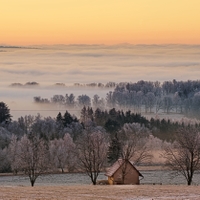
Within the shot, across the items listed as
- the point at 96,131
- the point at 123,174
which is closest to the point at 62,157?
the point at 96,131

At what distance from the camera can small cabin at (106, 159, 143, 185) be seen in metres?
63.1

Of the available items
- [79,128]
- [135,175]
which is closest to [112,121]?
[79,128]

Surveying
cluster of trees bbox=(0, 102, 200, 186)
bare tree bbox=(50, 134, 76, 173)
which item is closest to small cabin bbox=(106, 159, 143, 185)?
cluster of trees bbox=(0, 102, 200, 186)

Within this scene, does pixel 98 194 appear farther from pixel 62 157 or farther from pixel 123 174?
pixel 62 157

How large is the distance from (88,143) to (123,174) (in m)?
6.65

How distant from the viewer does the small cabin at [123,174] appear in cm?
6313

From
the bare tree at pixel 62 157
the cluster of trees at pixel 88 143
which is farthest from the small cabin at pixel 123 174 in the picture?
the bare tree at pixel 62 157

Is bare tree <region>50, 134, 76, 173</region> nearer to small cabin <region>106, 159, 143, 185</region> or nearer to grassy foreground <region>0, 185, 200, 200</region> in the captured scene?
small cabin <region>106, 159, 143, 185</region>

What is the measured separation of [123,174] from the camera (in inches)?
2461

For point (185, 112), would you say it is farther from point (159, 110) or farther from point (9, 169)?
point (9, 169)

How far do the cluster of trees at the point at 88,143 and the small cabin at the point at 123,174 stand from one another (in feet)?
4.52

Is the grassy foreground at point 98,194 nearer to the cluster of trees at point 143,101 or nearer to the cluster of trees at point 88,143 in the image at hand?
the cluster of trees at point 88,143

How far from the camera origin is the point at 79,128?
130 metres

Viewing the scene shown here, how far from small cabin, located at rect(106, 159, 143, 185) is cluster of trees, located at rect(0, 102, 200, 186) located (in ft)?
4.52
